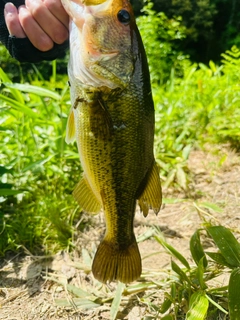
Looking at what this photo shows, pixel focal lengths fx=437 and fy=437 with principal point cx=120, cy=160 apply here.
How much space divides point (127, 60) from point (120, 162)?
329 mm

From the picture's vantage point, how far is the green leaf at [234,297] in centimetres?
144

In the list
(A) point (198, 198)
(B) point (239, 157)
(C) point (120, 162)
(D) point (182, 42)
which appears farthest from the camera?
(D) point (182, 42)

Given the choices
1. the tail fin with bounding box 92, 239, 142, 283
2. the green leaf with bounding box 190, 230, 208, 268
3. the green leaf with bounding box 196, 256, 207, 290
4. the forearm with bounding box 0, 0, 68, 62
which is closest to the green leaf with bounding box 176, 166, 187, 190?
the green leaf with bounding box 190, 230, 208, 268

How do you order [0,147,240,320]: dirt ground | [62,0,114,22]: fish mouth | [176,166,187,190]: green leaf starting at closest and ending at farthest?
[62,0,114,22]: fish mouth, [0,147,240,320]: dirt ground, [176,166,187,190]: green leaf

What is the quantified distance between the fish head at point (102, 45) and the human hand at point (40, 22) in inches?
3.4

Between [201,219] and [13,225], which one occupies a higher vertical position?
[13,225]

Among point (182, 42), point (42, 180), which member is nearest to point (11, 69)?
point (182, 42)

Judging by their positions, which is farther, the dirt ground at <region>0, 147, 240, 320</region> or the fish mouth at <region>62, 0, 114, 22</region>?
the dirt ground at <region>0, 147, 240, 320</region>

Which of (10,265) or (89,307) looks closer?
(89,307)

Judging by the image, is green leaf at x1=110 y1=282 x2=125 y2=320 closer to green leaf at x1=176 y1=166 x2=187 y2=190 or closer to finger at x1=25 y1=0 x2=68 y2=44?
green leaf at x1=176 y1=166 x2=187 y2=190

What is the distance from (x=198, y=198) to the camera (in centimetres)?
264

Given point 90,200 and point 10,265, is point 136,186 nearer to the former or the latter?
point 90,200

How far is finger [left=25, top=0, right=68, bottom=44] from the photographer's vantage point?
1382 mm

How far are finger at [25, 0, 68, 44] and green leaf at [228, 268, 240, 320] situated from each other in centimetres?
100
